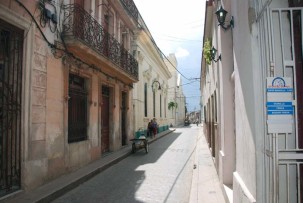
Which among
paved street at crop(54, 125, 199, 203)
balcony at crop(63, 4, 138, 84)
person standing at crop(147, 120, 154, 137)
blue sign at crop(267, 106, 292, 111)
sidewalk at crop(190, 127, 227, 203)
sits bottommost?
paved street at crop(54, 125, 199, 203)

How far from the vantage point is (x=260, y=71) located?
10.2 feet

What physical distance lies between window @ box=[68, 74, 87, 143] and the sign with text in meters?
7.98

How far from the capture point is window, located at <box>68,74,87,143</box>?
10133 millimetres

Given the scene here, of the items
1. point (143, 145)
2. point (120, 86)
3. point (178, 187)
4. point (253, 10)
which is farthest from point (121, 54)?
point (253, 10)

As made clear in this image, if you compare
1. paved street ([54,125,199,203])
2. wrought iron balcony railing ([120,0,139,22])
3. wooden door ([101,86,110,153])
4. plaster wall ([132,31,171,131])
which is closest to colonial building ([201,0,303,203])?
paved street ([54,125,199,203])

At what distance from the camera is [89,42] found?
410 inches

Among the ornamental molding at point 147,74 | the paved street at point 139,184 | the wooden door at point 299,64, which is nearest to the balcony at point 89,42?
the paved street at point 139,184

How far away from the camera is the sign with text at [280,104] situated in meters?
2.86

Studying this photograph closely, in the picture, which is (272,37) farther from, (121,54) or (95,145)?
(121,54)

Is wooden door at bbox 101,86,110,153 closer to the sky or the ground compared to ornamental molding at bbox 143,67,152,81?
closer to the ground

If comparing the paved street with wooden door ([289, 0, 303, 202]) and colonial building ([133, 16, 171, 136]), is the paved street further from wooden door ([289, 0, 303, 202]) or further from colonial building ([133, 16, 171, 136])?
colonial building ([133, 16, 171, 136])

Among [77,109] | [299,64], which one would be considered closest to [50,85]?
[77,109]

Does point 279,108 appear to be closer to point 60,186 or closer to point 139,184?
point 139,184

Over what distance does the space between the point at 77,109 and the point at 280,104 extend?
8692 mm
